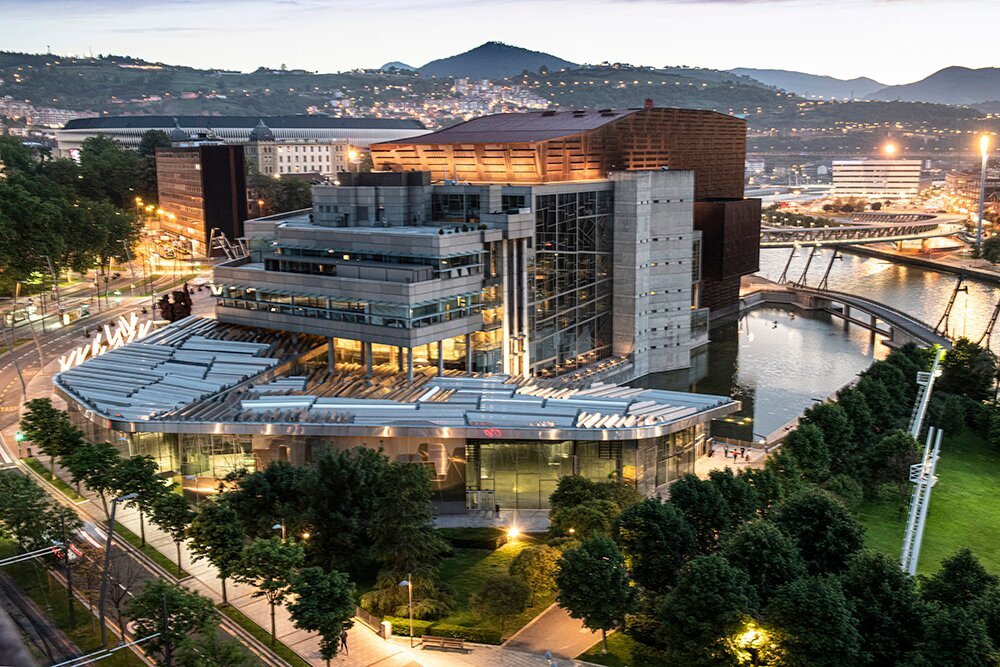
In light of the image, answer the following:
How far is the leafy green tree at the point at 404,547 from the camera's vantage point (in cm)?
4444

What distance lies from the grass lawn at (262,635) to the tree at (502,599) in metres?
8.03

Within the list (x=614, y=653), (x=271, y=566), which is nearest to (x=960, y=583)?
(x=614, y=653)

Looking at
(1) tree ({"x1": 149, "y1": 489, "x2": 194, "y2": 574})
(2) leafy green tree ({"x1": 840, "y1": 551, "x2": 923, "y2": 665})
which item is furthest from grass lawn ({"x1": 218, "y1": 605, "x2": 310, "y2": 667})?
(2) leafy green tree ({"x1": 840, "y1": 551, "x2": 923, "y2": 665})

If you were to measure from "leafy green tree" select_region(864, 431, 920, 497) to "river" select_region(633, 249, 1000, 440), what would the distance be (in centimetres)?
1375

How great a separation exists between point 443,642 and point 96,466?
2354 cm

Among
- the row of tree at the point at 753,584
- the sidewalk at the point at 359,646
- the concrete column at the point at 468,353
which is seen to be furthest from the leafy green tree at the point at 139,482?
Result: the concrete column at the point at 468,353

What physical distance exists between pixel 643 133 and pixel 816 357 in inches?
1327

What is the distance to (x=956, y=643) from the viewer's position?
35.2 meters

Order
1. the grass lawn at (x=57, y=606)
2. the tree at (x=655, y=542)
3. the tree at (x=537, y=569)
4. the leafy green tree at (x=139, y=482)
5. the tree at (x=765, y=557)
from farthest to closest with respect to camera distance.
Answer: the leafy green tree at (x=139, y=482)
the tree at (x=537, y=569)
the tree at (x=655, y=542)
the tree at (x=765, y=557)
the grass lawn at (x=57, y=606)

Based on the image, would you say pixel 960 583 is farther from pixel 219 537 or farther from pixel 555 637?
pixel 219 537

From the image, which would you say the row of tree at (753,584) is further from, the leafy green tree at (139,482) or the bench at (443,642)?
the leafy green tree at (139,482)

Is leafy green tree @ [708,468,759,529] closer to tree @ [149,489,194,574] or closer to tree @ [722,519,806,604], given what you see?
tree @ [722,519,806,604]

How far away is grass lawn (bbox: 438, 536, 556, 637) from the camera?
43938mm

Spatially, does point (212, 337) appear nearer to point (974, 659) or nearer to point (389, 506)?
point (389, 506)
